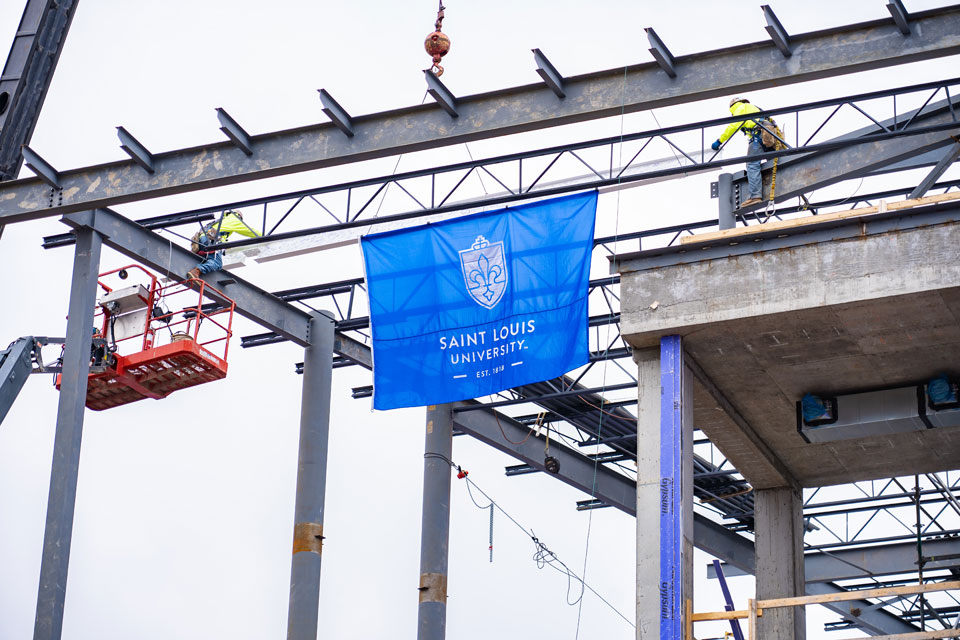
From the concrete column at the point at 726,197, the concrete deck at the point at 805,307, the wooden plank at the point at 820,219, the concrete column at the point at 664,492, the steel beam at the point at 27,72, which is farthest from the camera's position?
the concrete column at the point at 726,197

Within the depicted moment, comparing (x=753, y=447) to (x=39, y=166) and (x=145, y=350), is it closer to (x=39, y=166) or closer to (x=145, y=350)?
(x=145, y=350)

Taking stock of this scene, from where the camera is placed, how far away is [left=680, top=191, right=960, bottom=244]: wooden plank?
18281 millimetres

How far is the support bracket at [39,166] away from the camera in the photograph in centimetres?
2439

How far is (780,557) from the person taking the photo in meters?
22.7

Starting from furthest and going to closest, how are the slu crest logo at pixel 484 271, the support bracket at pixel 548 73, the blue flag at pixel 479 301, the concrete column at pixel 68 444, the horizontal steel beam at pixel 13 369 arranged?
the horizontal steel beam at pixel 13 369 < the slu crest logo at pixel 484 271 < the blue flag at pixel 479 301 < the concrete column at pixel 68 444 < the support bracket at pixel 548 73

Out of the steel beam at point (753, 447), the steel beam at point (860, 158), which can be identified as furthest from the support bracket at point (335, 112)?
the steel beam at point (860, 158)

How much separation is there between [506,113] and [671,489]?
7197mm

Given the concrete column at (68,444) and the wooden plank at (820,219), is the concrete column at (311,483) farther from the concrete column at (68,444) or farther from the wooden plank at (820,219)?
the wooden plank at (820,219)

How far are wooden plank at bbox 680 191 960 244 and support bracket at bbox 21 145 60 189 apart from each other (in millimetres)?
11530

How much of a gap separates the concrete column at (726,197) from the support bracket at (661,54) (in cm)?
570

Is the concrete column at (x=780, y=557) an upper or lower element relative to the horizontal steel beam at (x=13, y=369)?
lower

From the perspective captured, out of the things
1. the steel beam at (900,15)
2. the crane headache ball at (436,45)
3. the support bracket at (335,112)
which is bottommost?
the support bracket at (335,112)

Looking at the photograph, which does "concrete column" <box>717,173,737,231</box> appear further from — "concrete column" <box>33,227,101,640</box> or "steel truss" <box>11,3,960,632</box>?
"concrete column" <box>33,227,101,640</box>

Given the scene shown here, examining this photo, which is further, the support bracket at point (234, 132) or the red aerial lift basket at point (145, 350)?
the red aerial lift basket at point (145, 350)
